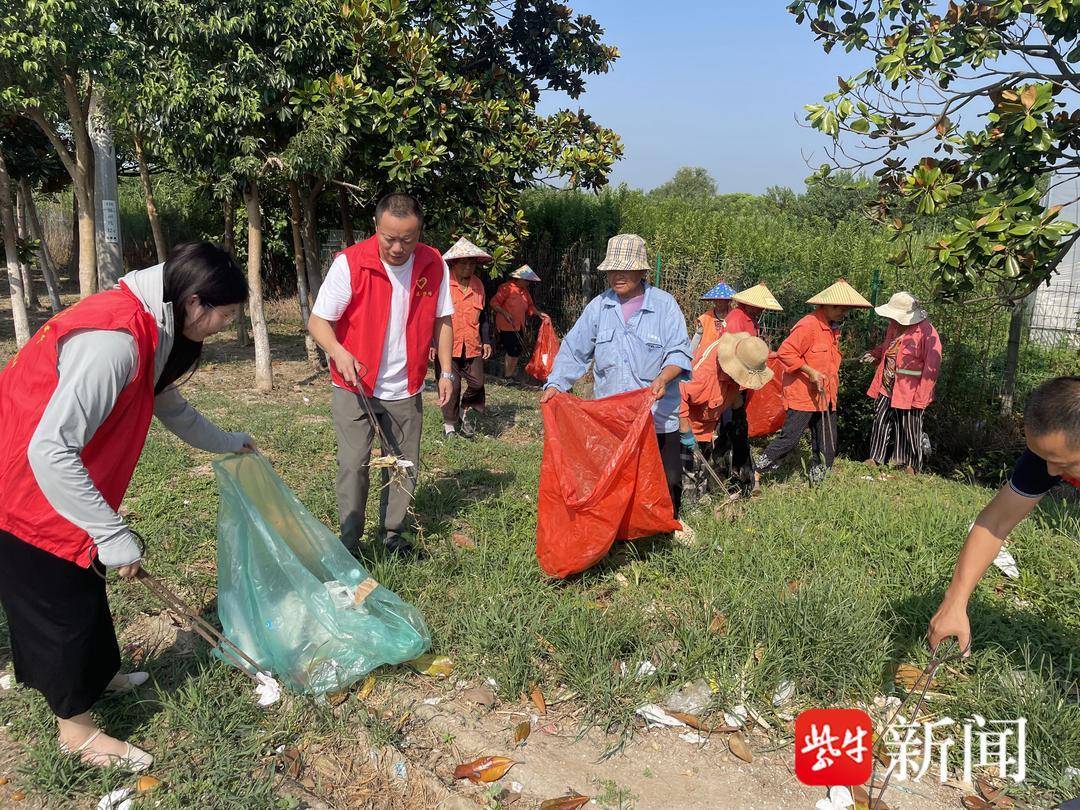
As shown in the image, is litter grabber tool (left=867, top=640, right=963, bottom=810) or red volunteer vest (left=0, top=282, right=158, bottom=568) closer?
red volunteer vest (left=0, top=282, right=158, bottom=568)

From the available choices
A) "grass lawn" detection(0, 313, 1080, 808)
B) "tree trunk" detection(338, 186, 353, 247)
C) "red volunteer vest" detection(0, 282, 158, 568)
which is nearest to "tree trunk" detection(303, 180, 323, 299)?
"tree trunk" detection(338, 186, 353, 247)

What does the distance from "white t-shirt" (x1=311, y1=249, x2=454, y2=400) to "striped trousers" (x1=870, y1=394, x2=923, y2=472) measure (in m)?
4.48

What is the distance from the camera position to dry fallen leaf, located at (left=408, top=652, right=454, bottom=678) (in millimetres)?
2977

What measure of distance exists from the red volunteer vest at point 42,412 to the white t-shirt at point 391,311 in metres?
1.26

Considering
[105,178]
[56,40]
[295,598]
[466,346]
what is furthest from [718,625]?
[105,178]

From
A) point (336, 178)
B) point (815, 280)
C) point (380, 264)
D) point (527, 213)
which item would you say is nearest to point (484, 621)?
point (380, 264)

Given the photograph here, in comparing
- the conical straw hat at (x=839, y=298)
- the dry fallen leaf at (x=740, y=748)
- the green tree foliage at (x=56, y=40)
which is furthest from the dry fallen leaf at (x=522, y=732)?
the green tree foliage at (x=56, y=40)

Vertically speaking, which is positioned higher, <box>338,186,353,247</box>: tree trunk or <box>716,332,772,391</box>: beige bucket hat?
<box>338,186,353,247</box>: tree trunk

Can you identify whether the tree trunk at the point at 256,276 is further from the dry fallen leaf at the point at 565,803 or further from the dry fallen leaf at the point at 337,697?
the dry fallen leaf at the point at 565,803

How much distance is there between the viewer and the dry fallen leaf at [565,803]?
92.0 inches

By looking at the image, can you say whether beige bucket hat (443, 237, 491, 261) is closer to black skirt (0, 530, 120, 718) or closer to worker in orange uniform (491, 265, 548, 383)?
worker in orange uniform (491, 265, 548, 383)

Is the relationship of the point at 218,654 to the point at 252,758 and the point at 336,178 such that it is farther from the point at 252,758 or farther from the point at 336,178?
the point at 336,178

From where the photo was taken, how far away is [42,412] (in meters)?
2.07

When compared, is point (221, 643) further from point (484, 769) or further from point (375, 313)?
point (375, 313)
